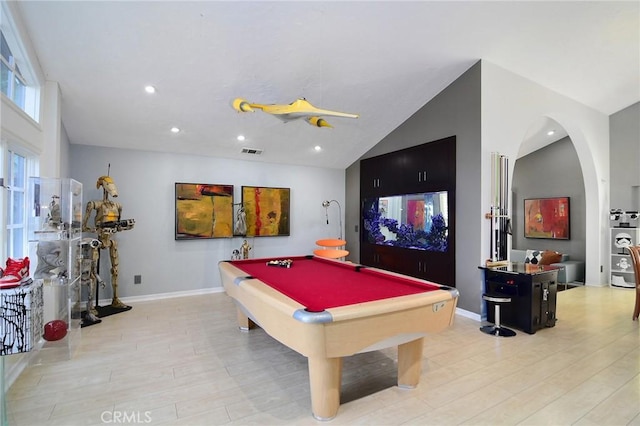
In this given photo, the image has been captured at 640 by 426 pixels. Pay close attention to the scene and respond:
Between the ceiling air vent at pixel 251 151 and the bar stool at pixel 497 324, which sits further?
the ceiling air vent at pixel 251 151

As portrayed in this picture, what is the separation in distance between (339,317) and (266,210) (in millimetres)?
4558

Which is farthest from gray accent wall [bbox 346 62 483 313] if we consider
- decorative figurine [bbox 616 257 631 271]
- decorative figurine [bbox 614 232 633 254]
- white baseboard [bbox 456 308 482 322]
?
decorative figurine [bbox 616 257 631 271]

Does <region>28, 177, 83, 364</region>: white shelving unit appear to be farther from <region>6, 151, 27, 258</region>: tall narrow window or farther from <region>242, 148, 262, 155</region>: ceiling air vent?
<region>242, 148, 262, 155</region>: ceiling air vent

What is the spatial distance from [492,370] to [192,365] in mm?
2668

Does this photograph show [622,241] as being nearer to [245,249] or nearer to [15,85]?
[245,249]

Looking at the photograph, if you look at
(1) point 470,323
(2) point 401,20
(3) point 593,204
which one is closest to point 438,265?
(1) point 470,323

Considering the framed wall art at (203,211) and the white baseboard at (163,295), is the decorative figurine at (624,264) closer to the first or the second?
the framed wall art at (203,211)

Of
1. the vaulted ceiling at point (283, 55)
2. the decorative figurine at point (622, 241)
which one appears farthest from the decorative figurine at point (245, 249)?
the decorative figurine at point (622, 241)

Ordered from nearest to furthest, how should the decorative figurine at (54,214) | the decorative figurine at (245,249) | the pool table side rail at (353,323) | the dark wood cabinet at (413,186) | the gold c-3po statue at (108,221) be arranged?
1. the pool table side rail at (353,323)
2. the decorative figurine at (54,214)
3. the gold c-3po statue at (108,221)
4. the dark wood cabinet at (413,186)
5. the decorative figurine at (245,249)

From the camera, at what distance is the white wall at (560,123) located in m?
4.15

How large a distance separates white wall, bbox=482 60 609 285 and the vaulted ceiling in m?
0.22

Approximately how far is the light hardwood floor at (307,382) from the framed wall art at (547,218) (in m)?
3.59

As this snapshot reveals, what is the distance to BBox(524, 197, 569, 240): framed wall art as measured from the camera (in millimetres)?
6871

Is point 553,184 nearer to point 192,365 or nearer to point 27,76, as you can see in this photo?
point 192,365
